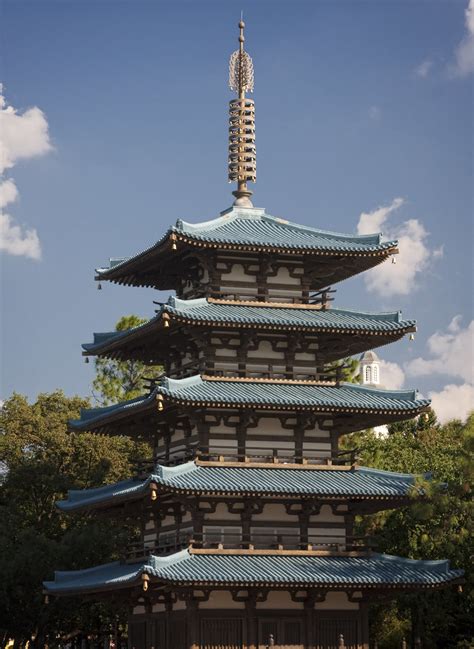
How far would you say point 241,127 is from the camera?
178ft

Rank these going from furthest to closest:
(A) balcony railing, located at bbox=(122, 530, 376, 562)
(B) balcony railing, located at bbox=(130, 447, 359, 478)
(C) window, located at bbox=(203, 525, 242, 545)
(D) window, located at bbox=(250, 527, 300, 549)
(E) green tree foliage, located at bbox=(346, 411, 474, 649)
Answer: (E) green tree foliage, located at bbox=(346, 411, 474, 649) → (B) balcony railing, located at bbox=(130, 447, 359, 478) → (D) window, located at bbox=(250, 527, 300, 549) → (C) window, located at bbox=(203, 525, 242, 545) → (A) balcony railing, located at bbox=(122, 530, 376, 562)

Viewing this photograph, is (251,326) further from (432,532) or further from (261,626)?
(432,532)

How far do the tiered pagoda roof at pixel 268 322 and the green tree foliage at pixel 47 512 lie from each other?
15.3m

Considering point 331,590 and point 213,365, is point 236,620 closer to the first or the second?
point 331,590

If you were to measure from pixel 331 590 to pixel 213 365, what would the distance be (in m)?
9.05

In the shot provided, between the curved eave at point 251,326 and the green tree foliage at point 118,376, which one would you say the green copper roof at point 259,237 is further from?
the green tree foliage at point 118,376

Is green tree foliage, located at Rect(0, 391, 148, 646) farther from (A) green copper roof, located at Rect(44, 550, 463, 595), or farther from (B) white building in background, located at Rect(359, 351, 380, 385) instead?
(B) white building in background, located at Rect(359, 351, 380, 385)

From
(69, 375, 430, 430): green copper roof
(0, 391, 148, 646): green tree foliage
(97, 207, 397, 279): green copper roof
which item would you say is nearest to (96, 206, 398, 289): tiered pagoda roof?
(97, 207, 397, 279): green copper roof

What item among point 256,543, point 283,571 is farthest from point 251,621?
point 256,543

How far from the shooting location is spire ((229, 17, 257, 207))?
176 ft

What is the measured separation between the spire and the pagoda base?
1599 centimetres

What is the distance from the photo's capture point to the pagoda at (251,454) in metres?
45.6

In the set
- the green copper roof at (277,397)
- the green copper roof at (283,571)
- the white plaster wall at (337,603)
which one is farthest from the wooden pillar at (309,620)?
the green copper roof at (277,397)

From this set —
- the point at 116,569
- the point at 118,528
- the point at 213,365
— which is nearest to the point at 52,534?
the point at 118,528
